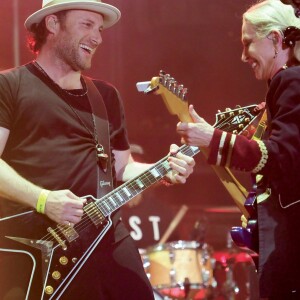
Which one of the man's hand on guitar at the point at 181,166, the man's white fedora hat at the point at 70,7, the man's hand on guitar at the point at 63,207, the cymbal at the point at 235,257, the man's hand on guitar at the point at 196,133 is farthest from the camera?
the cymbal at the point at 235,257

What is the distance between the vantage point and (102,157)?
3680 mm

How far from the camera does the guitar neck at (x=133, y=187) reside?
3.60 meters

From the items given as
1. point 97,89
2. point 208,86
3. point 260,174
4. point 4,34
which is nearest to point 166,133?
point 208,86

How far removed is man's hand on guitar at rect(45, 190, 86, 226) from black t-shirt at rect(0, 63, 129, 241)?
144mm

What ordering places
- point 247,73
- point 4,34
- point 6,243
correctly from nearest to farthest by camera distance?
point 6,243, point 4,34, point 247,73

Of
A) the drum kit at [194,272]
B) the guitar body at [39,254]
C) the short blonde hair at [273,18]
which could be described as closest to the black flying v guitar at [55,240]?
the guitar body at [39,254]

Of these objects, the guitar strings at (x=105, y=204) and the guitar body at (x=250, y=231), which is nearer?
the guitar strings at (x=105, y=204)

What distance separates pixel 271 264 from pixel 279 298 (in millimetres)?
161

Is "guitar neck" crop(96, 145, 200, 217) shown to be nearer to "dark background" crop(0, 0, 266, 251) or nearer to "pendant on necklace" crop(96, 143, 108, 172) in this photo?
"pendant on necklace" crop(96, 143, 108, 172)

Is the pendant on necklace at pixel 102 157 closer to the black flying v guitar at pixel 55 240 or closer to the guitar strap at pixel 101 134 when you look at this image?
the guitar strap at pixel 101 134

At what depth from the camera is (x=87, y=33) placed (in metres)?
3.88

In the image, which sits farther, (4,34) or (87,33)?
(4,34)

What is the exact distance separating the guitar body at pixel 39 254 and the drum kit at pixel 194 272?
10.1 feet

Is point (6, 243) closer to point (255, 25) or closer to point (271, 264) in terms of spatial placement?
point (271, 264)
